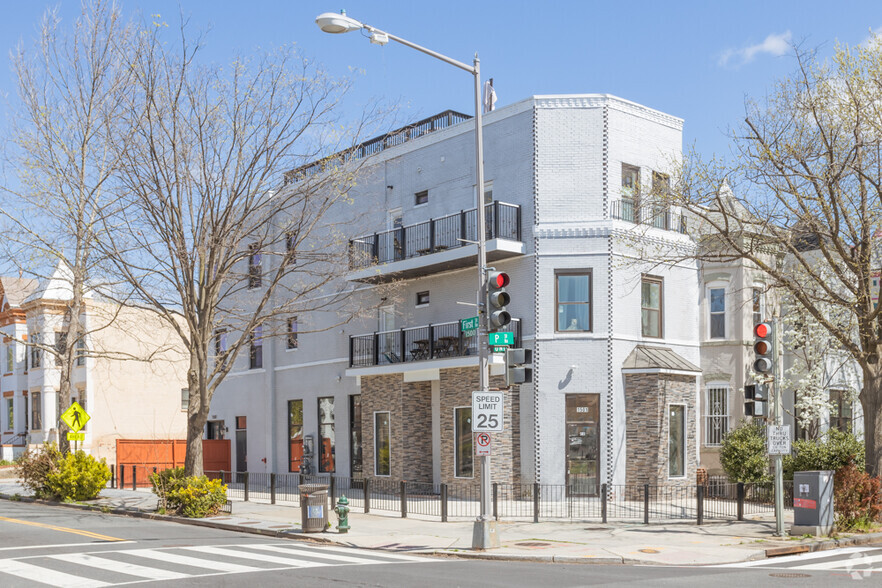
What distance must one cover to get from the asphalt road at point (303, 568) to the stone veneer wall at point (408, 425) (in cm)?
994

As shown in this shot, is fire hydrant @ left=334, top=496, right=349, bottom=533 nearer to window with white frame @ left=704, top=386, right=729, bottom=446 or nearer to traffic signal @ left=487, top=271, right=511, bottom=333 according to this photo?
traffic signal @ left=487, top=271, right=511, bottom=333

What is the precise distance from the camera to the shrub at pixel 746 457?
23.8 m

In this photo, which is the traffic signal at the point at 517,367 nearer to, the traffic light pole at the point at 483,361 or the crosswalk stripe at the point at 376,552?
the traffic light pole at the point at 483,361

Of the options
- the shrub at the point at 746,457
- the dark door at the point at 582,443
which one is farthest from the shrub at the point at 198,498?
the shrub at the point at 746,457

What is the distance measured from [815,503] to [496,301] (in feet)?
23.5

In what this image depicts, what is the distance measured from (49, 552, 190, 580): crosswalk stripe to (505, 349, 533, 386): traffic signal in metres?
6.00

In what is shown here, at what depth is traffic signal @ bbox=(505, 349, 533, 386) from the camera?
1505 cm

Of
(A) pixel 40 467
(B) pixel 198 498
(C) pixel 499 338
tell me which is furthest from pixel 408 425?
(C) pixel 499 338

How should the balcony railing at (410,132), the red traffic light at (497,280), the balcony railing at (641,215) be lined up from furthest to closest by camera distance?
the balcony railing at (410,132) < the balcony railing at (641,215) < the red traffic light at (497,280)

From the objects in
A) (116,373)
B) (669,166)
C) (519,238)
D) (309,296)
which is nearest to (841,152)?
(669,166)

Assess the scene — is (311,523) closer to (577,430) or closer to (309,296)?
(577,430)

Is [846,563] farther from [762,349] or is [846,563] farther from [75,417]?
[75,417]

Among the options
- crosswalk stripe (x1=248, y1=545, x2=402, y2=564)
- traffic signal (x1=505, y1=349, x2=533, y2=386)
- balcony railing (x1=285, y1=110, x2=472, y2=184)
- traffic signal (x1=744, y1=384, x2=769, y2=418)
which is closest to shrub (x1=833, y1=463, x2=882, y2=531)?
traffic signal (x1=744, y1=384, x2=769, y2=418)

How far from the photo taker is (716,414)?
2783 centimetres
